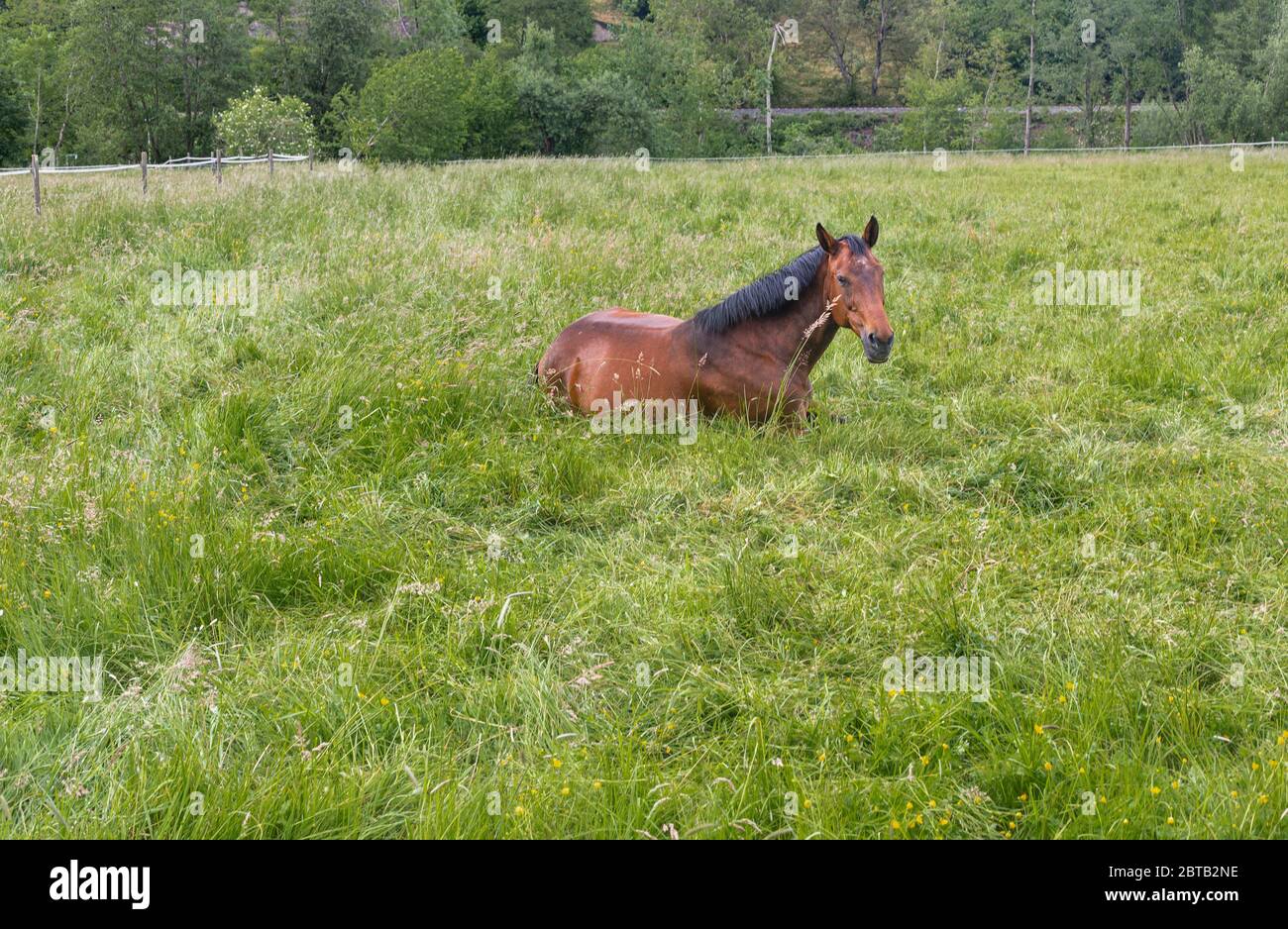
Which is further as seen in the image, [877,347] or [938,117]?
[938,117]

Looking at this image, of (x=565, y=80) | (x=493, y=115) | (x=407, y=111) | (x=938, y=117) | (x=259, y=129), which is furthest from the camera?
(x=565, y=80)

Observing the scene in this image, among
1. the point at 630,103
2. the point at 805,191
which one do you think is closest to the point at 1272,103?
the point at 630,103

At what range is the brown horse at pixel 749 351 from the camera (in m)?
6.69

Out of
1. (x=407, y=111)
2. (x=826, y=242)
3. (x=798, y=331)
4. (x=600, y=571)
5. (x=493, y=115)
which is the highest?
(x=493, y=115)

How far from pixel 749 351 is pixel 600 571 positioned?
269 cm

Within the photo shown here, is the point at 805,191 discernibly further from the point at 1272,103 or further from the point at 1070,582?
the point at 1272,103

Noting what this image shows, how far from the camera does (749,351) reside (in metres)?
6.82

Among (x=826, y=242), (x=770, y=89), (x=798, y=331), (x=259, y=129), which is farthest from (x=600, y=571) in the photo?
(x=770, y=89)

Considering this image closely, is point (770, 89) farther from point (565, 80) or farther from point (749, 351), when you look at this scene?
point (749, 351)

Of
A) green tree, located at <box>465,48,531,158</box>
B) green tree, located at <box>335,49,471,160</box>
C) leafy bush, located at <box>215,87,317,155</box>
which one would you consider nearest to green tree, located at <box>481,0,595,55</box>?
green tree, located at <box>465,48,531,158</box>

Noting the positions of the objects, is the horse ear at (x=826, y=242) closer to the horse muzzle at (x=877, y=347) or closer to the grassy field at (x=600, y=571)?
the horse muzzle at (x=877, y=347)

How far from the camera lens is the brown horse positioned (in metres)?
6.69

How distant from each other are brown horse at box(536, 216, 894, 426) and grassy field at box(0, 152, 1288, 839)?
393 mm

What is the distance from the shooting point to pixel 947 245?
43.1ft
